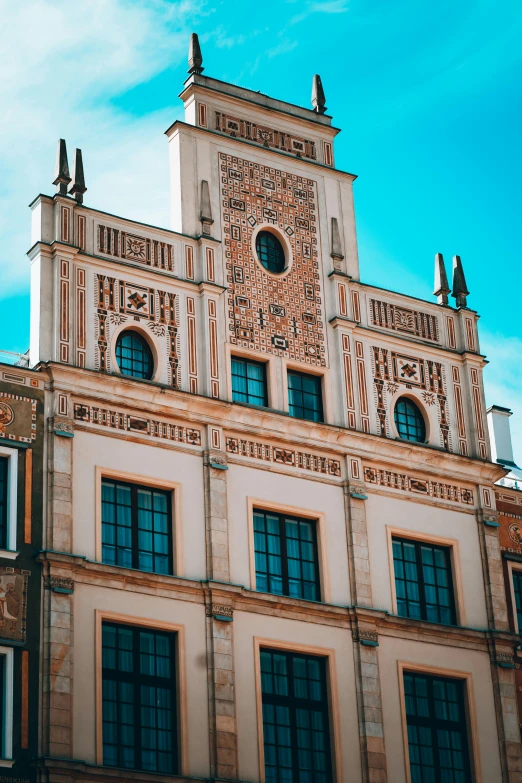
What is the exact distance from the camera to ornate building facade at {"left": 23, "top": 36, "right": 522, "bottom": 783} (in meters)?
31.1

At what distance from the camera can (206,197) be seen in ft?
119

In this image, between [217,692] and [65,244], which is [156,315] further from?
[217,692]

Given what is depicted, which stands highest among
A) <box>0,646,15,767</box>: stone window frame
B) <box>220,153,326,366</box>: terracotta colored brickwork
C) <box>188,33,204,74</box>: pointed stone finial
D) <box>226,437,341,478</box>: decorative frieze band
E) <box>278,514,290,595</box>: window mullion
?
<box>188,33,204,74</box>: pointed stone finial

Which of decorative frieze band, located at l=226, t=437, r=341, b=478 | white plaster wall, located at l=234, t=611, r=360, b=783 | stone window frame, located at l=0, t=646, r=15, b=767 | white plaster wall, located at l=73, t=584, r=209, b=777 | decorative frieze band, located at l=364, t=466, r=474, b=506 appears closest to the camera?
stone window frame, located at l=0, t=646, r=15, b=767

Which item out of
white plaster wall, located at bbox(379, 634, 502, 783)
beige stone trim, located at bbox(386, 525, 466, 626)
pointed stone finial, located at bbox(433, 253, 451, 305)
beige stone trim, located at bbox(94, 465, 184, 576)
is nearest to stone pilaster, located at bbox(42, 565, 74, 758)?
beige stone trim, located at bbox(94, 465, 184, 576)

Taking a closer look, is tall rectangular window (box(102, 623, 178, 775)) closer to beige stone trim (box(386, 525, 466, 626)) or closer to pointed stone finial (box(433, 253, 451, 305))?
beige stone trim (box(386, 525, 466, 626))

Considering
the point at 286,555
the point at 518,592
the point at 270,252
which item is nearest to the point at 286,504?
the point at 286,555

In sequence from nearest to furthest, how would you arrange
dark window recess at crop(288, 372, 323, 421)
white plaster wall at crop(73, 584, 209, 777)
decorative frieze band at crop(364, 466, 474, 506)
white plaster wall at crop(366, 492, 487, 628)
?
white plaster wall at crop(73, 584, 209, 777)
white plaster wall at crop(366, 492, 487, 628)
dark window recess at crop(288, 372, 323, 421)
decorative frieze band at crop(364, 466, 474, 506)

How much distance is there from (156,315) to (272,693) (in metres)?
8.06

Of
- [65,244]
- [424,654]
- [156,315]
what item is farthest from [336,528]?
[65,244]

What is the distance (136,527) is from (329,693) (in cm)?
512

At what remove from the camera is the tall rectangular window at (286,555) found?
110 feet

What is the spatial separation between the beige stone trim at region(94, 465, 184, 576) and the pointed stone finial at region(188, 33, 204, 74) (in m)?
10.2

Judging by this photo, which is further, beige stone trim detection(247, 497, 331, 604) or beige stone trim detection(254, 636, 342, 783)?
beige stone trim detection(247, 497, 331, 604)
